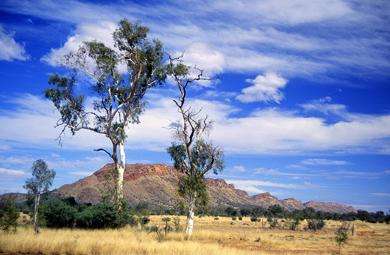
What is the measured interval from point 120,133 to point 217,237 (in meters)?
10.5

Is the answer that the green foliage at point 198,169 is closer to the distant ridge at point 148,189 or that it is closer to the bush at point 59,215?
the bush at point 59,215

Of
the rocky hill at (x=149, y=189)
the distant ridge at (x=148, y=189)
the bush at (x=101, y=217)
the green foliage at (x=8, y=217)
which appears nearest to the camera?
the green foliage at (x=8, y=217)

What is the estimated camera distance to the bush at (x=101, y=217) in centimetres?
2936

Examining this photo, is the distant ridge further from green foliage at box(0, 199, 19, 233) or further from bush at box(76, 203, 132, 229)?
green foliage at box(0, 199, 19, 233)

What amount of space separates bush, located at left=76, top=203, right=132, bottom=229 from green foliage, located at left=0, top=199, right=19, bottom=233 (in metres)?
5.05

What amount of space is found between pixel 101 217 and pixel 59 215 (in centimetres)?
261

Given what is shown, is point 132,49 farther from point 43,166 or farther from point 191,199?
point 43,166

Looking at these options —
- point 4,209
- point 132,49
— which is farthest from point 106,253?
point 132,49

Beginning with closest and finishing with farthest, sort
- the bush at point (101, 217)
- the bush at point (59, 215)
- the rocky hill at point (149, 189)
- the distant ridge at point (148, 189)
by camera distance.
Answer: the bush at point (59, 215) → the bush at point (101, 217) → the distant ridge at point (148, 189) → the rocky hill at point (149, 189)

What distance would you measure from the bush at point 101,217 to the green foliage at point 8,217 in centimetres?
505

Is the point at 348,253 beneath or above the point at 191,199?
beneath

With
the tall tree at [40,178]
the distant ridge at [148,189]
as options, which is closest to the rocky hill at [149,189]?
the distant ridge at [148,189]

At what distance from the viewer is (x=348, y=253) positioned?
29141 millimetres

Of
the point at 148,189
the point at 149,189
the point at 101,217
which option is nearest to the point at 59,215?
A: the point at 101,217
